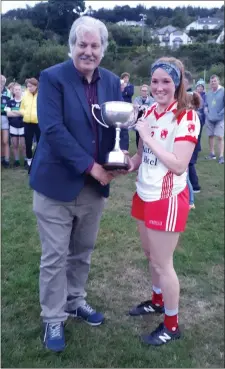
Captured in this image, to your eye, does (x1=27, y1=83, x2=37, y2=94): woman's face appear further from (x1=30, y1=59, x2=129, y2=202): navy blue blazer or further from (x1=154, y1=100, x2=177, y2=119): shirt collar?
(x1=154, y1=100, x2=177, y2=119): shirt collar

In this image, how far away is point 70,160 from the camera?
2529mm

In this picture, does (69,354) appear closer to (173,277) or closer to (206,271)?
(173,277)

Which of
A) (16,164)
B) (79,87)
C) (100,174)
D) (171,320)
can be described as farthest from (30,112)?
(171,320)

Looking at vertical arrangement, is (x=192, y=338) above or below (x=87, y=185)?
below

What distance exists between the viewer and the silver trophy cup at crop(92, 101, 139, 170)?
2.54 m

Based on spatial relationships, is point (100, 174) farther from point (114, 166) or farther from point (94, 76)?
point (94, 76)

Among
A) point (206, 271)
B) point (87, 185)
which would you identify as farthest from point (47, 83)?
point (206, 271)

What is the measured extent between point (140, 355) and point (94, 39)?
1.99 m

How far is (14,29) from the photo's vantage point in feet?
12.7

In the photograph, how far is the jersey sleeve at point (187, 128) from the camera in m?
2.50

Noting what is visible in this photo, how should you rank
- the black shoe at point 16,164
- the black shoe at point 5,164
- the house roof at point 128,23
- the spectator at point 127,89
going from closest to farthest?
the house roof at point 128,23 < the black shoe at point 5,164 < the black shoe at point 16,164 < the spectator at point 127,89

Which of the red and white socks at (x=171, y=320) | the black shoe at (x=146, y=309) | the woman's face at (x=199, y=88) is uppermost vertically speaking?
the woman's face at (x=199, y=88)

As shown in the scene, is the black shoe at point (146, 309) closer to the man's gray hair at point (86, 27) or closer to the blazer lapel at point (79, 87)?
the blazer lapel at point (79, 87)

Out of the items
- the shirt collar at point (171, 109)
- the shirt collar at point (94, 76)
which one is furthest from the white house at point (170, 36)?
the shirt collar at point (171, 109)
